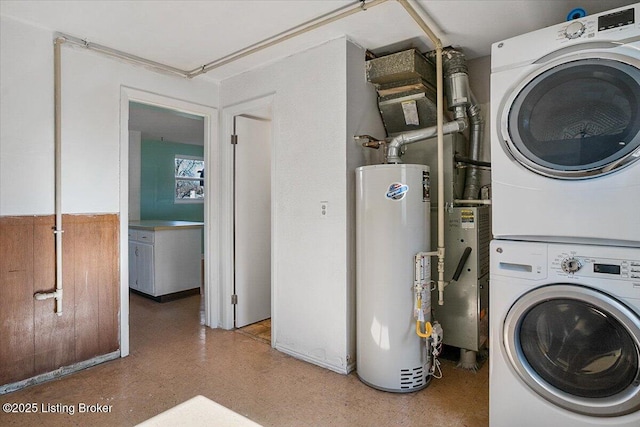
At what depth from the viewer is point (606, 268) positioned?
4.74 ft

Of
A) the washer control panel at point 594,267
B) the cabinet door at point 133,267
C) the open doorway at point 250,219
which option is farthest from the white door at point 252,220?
the washer control panel at point 594,267

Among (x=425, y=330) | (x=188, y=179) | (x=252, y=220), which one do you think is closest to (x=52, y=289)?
(x=252, y=220)

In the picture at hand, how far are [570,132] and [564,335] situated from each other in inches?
33.9

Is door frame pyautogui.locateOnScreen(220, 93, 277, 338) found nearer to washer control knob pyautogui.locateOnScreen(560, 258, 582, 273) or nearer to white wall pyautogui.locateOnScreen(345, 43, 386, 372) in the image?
white wall pyautogui.locateOnScreen(345, 43, 386, 372)

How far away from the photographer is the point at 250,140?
3.46 metres

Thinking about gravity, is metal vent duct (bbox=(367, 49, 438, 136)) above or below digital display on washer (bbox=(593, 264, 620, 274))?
above

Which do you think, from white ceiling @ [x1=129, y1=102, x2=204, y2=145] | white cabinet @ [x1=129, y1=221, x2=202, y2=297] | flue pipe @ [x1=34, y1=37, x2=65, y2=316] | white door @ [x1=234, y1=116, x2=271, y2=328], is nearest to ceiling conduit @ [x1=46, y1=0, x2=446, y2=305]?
flue pipe @ [x1=34, y1=37, x2=65, y2=316]

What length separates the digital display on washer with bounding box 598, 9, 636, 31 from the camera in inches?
56.5

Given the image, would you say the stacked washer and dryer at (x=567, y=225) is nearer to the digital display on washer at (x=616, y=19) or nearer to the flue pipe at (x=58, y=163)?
the digital display on washer at (x=616, y=19)

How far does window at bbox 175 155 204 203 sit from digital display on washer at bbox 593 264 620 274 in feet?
21.0

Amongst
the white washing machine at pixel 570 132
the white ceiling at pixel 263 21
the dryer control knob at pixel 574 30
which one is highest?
the white ceiling at pixel 263 21

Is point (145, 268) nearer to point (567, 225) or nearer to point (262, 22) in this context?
point (262, 22)

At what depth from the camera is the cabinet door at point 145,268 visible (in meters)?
4.27

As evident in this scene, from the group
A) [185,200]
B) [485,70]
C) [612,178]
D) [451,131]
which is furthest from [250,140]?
[185,200]
